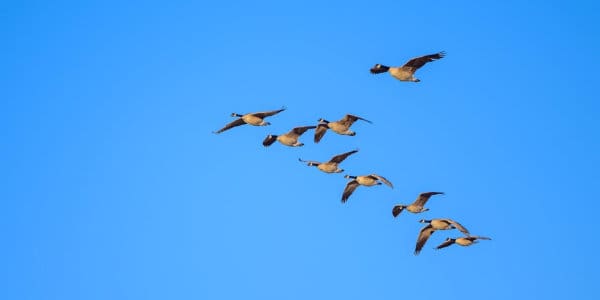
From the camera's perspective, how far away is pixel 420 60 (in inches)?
2128

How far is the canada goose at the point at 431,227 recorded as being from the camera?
56.5 m

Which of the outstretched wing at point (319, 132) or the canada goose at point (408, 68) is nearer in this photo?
the canada goose at point (408, 68)

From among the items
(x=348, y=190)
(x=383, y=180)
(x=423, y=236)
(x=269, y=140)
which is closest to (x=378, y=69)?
(x=383, y=180)

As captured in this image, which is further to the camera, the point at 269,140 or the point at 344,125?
the point at 269,140

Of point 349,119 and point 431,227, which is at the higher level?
point 349,119

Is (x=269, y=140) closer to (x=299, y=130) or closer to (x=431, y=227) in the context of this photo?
(x=299, y=130)

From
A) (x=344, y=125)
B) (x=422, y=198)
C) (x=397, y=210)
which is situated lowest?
(x=422, y=198)

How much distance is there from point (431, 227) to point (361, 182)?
3.29 metres

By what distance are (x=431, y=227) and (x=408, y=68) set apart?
23.2 ft

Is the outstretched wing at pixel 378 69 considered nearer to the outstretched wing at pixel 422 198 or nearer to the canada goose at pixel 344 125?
the canada goose at pixel 344 125

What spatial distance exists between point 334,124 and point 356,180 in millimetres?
2679

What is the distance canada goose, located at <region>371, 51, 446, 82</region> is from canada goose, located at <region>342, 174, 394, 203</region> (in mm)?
4047

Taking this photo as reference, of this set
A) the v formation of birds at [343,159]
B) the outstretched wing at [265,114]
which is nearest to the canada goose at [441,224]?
the v formation of birds at [343,159]

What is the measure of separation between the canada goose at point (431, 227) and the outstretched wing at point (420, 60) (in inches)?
244
